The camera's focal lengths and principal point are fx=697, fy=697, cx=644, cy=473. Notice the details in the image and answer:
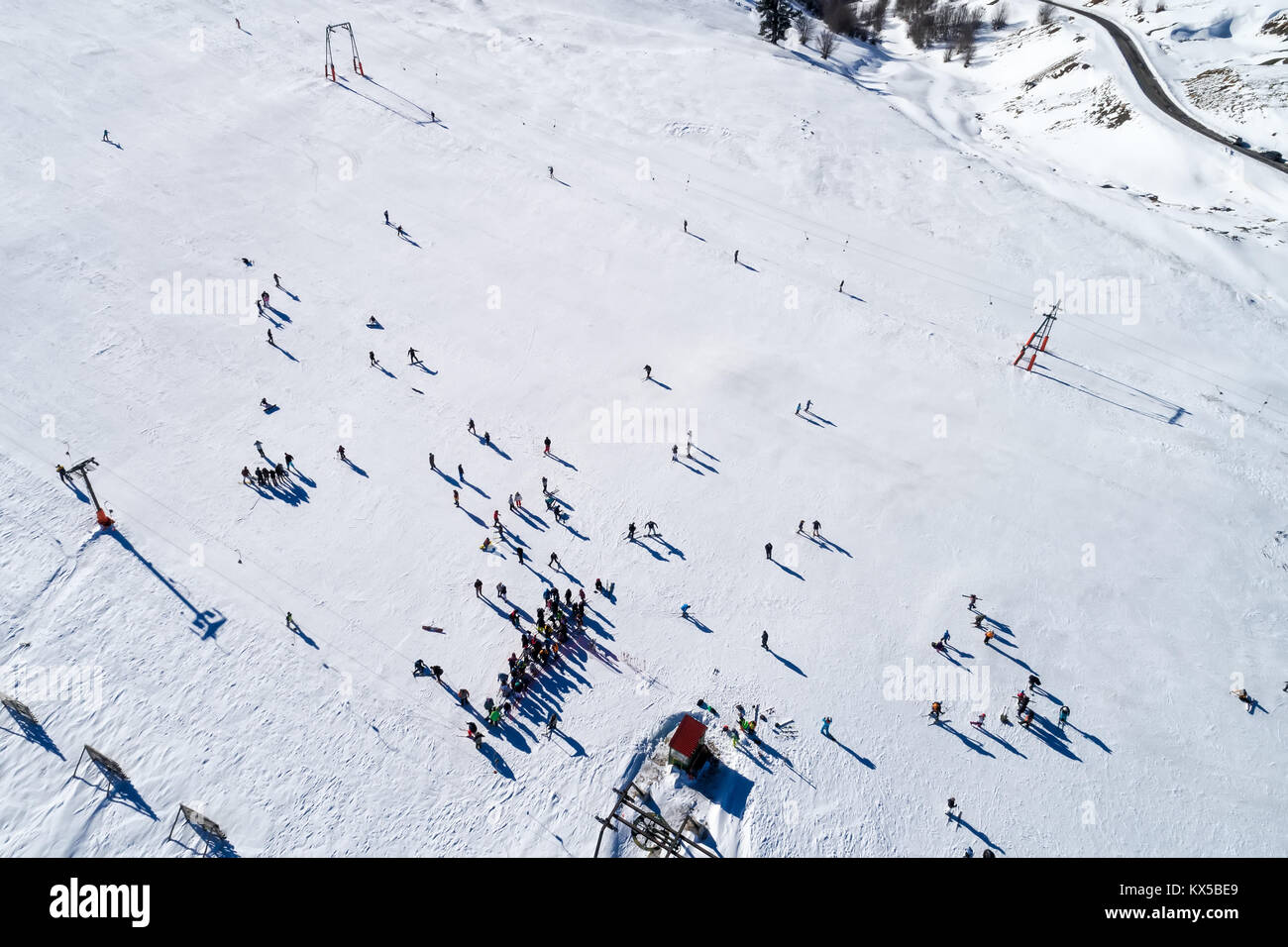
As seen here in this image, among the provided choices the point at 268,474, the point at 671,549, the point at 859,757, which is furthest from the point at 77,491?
the point at 859,757

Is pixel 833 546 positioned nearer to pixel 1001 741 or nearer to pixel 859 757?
pixel 859 757

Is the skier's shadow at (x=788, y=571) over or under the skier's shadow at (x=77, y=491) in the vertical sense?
over

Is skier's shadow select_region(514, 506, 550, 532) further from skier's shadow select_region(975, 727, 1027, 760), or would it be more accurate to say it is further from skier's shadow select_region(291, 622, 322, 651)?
skier's shadow select_region(975, 727, 1027, 760)

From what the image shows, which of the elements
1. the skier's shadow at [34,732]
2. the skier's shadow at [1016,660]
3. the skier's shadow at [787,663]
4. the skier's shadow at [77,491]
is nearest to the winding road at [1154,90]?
the skier's shadow at [1016,660]

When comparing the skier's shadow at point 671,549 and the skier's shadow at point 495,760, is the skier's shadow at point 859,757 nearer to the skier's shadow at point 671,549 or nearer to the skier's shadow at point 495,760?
the skier's shadow at point 671,549

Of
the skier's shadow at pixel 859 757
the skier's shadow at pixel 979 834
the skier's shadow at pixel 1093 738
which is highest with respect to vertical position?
the skier's shadow at pixel 1093 738
